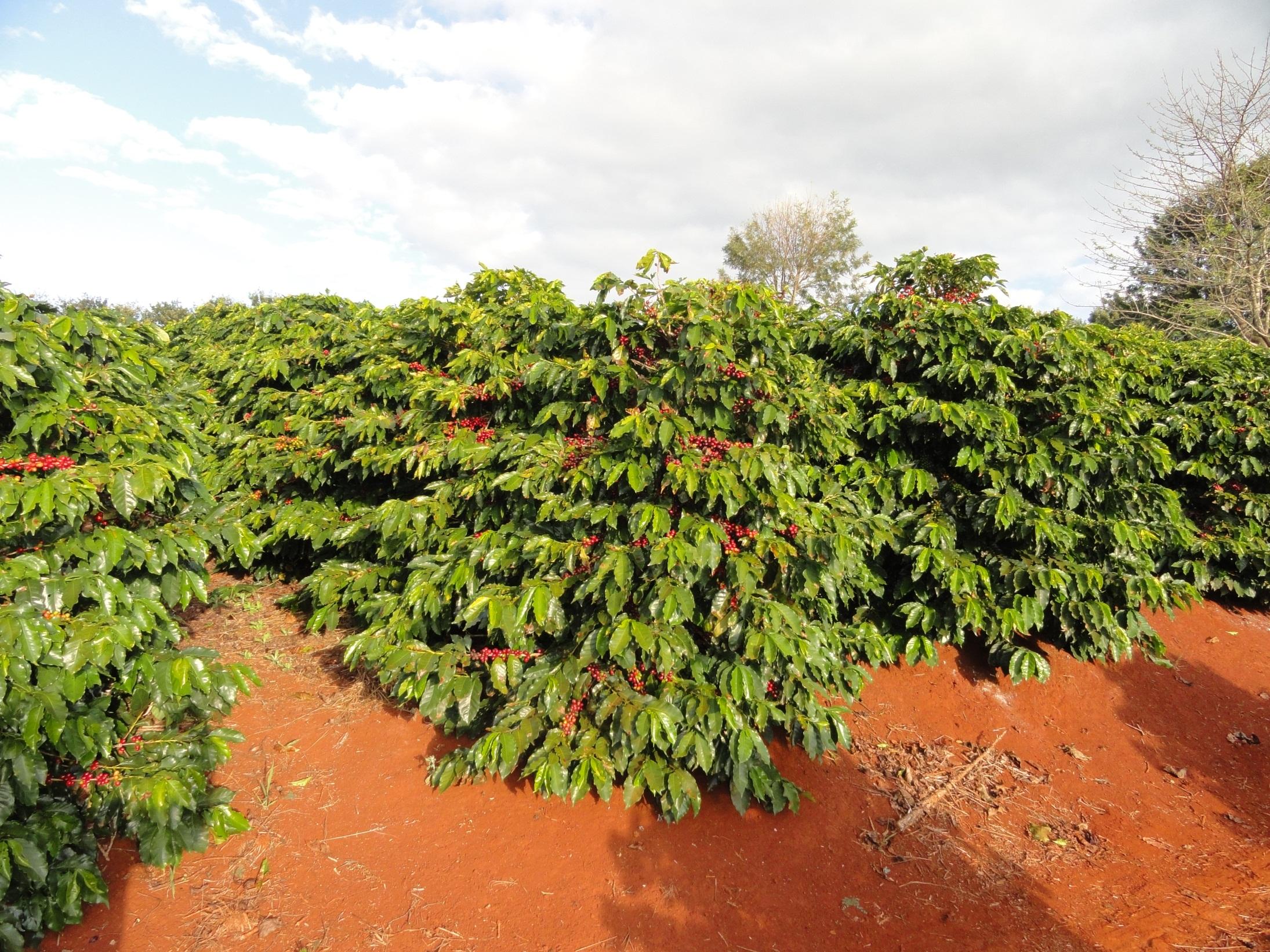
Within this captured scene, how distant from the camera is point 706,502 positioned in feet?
9.66

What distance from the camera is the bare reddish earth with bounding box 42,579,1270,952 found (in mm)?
2441

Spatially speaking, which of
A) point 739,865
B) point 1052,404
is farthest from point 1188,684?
point 739,865

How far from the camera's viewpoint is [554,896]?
2592 mm

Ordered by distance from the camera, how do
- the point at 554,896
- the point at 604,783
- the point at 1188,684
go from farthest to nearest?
the point at 1188,684 < the point at 604,783 < the point at 554,896

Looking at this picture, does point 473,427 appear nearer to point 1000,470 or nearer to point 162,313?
point 1000,470

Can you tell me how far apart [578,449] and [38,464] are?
2002mm

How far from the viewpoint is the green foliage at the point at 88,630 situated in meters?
1.99

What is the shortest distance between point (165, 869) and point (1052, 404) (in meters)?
5.18

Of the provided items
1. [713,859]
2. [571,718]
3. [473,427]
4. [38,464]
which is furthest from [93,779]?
[713,859]

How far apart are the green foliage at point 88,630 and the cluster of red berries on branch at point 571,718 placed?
1333mm

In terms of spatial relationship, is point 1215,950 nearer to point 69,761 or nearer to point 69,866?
point 69,866

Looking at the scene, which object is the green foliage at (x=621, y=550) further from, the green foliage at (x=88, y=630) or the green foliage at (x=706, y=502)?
Result: the green foliage at (x=88, y=630)

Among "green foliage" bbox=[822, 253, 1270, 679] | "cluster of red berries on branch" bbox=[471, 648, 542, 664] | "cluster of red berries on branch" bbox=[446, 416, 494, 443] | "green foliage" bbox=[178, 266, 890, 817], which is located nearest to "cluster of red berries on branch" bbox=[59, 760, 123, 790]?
"green foliage" bbox=[178, 266, 890, 817]

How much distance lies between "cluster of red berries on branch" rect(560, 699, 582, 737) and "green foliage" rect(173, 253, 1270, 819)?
2 centimetres
